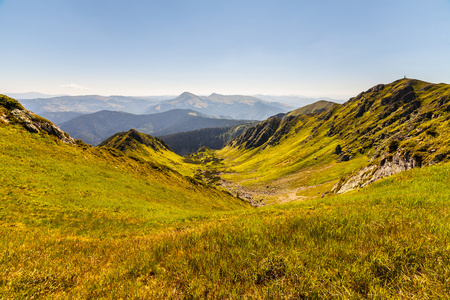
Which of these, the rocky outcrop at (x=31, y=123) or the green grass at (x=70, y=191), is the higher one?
the rocky outcrop at (x=31, y=123)

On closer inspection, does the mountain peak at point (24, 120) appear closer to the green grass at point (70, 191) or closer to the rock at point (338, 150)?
the green grass at point (70, 191)

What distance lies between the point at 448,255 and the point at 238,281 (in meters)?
4.37

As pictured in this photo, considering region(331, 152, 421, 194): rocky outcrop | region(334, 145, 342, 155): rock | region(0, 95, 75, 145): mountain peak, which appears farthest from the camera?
region(334, 145, 342, 155): rock

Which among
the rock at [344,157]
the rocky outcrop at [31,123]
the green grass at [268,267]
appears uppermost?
the rocky outcrop at [31,123]

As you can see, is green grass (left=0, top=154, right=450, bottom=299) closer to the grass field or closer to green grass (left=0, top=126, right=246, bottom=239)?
the grass field

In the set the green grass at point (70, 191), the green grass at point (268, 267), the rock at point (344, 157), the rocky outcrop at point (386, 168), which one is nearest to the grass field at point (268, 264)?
the green grass at point (268, 267)

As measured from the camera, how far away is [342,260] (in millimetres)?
3926

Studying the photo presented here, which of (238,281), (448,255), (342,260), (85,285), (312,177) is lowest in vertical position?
(312,177)

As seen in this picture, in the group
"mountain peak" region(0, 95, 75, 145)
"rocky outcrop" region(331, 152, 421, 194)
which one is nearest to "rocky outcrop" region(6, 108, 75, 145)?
"mountain peak" region(0, 95, 75, 145)

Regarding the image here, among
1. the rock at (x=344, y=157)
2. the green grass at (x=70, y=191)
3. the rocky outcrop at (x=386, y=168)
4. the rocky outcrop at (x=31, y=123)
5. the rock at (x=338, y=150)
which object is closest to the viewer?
the green grass at (x=70, y=191)

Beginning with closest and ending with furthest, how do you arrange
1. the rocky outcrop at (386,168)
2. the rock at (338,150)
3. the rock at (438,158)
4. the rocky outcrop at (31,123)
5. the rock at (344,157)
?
the rocky outcrop at (31,123), the rock at (438,158), the rocky outcrop at (386,168), the rock at (344,157), the rock at (338,150)

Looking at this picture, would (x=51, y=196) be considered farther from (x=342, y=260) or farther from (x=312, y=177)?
(x=312, y=177)

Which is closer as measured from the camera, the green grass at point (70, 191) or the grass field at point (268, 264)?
the grass field at point (268, 264)

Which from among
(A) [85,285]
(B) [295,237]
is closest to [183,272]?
(A) [85,285]
